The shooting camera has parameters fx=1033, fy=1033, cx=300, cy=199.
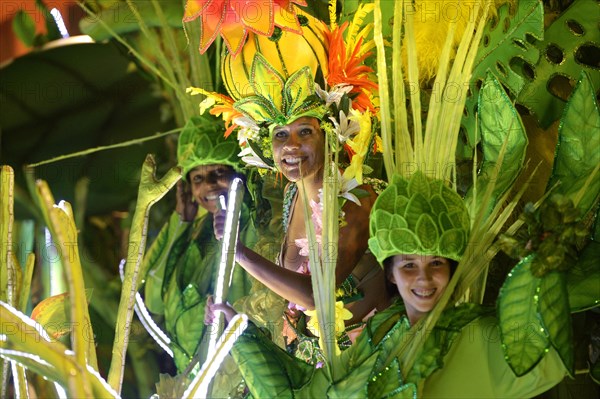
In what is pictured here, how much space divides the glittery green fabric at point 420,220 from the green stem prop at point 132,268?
48 centimetres

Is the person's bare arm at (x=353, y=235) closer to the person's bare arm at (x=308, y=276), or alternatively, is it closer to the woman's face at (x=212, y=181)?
the person's bare arm at (x=308, y=276)

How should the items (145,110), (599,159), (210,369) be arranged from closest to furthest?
1. (599,159)
2. (210,369)
3. (145,110)

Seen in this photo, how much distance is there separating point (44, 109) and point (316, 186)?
982 millimetres

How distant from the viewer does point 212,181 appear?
231 centimetres

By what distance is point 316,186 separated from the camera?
2000 mm

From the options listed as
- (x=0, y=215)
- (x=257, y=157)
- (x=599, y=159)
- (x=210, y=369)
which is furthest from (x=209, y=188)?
(x=599, y=159)

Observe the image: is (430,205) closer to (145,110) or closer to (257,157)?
(257,157)

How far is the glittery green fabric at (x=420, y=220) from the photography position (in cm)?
160

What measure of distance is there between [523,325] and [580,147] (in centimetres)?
31

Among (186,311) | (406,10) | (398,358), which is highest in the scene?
(406,10)

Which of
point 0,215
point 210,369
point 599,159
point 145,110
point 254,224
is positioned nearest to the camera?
point 599,159

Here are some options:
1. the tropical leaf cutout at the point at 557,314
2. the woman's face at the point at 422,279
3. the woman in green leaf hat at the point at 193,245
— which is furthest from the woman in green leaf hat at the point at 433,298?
the woman in green leaf hat at the point at 193,245

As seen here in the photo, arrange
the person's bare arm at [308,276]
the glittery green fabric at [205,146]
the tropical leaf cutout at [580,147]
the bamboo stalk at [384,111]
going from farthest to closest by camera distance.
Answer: the glittery green fabric at [205,146]
the person's bare arm at [308,276]
the bamboo stalk at [384,111]
the tropical leaf cutout at [580,147]

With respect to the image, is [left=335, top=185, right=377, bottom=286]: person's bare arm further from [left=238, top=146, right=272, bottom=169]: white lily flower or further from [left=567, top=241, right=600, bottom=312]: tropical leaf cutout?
[left=567, top=241, right=600, bottom=312]: tropical leaf cutout
